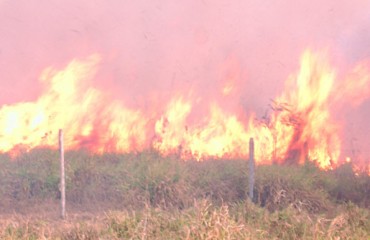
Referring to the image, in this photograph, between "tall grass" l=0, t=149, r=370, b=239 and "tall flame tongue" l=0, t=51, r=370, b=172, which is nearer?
"tall grass" l=0, t=149, r=370, b=239

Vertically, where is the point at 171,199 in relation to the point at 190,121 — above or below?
below

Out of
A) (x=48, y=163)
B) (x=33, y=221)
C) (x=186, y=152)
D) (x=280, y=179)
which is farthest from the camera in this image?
(x=186, y=152)

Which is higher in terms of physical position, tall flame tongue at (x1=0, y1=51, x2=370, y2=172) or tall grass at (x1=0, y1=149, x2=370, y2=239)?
tall flame tongue at (x1=0, y1=51, x2=370, y2=172)

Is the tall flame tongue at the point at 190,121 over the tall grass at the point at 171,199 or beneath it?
over

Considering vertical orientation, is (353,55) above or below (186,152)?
above

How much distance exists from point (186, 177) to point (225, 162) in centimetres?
116

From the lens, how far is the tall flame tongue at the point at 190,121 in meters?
11.6

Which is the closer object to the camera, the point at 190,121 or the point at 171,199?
the point at 171,199

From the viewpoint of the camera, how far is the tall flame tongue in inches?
457

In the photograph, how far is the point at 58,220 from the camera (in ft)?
28.4

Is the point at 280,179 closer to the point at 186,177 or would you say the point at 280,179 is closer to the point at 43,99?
the point at 186,177

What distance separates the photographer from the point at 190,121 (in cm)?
1196

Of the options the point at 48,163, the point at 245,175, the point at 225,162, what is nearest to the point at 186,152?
the point at 225,162

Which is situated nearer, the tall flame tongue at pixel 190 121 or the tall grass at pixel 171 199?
the tall grass at pixel 171 199
